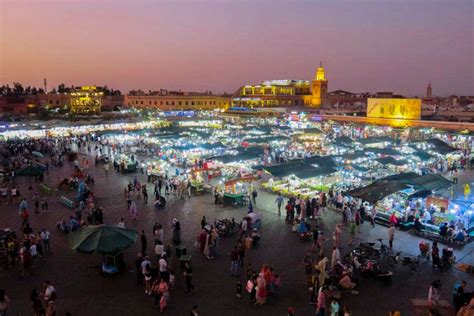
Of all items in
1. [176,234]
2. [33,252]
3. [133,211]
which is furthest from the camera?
[133,211]

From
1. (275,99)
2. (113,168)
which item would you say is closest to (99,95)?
(275,99)

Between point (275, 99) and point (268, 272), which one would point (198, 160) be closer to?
point (268, 272)

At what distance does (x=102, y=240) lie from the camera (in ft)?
29.8

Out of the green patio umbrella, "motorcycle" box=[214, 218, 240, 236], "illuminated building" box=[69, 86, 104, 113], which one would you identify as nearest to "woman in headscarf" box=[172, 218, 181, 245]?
"motorcycle" box=[214, 218, 240, 236]

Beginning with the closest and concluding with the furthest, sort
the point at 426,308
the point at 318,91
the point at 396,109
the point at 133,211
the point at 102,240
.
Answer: the point at 426,308
the point at 102,240
the point at 133,211
the point at 396,109
the point at 318,91

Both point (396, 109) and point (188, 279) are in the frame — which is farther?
point (396, 109)

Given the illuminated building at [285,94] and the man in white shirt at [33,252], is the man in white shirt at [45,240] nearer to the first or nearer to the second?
the man in white shirt at [33,252]

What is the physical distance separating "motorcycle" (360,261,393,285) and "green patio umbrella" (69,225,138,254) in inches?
214

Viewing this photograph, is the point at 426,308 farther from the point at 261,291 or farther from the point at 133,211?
the point at 133,211

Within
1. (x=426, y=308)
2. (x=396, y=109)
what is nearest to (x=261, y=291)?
(x=426, y=308)

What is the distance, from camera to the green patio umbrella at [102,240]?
351 inches

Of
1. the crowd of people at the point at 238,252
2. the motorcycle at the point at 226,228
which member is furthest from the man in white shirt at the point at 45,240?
the motorcycle at the point at 226,228

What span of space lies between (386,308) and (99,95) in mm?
83726

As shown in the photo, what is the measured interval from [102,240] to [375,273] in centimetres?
623
